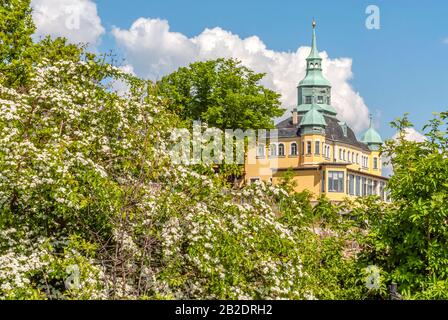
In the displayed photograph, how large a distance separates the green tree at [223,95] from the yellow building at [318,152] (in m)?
2.80

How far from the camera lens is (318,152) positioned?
295 feet

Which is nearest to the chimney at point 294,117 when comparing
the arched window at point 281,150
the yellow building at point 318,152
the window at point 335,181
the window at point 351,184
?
the yellow building at point 318,152

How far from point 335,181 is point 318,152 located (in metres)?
10.1

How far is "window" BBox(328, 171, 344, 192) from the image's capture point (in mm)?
80250

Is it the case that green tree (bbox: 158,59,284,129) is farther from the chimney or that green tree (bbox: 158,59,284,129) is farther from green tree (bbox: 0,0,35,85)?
the chimney

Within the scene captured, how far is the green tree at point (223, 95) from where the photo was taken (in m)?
55.2

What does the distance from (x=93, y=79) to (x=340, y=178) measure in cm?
6474

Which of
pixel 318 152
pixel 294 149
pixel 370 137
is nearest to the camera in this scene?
pixel 318 152

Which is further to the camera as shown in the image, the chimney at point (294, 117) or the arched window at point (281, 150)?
the chimney at point (294, 117)

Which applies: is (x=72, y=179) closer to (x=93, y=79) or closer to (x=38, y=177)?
(x=38, y=177)

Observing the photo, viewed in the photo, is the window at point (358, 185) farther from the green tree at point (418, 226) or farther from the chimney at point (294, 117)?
the green tree at point (418, 226)

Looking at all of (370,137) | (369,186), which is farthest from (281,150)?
(370,137)

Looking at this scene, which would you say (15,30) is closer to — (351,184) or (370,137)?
(351,184)

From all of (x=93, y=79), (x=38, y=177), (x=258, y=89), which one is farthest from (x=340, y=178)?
(x=38, y=177)
